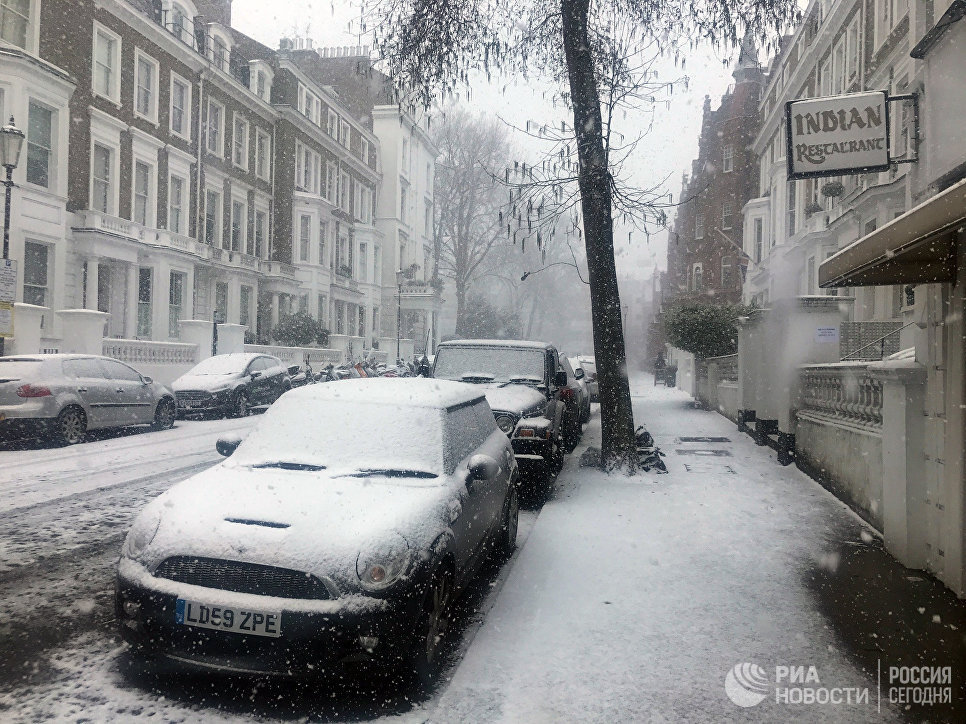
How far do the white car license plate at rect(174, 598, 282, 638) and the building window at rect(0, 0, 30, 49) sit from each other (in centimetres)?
2259

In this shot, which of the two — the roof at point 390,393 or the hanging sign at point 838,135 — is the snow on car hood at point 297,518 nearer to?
the roof at point 390,393

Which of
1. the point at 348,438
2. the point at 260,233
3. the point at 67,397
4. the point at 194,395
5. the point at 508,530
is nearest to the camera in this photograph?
the point at 348,438

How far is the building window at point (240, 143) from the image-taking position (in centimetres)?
3306

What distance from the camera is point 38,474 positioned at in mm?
9672

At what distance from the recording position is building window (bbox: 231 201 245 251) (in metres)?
33.7

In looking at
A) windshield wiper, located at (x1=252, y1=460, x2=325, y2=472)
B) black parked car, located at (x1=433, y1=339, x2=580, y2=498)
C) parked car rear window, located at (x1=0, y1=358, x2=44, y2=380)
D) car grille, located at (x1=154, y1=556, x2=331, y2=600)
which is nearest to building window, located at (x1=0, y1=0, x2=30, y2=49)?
parked car rear window, located at (x1=0, y1=358, x2=44, y2=380)

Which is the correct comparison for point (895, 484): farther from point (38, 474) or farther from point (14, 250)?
point (14, 250)

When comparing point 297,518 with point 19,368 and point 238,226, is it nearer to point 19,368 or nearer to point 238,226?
point 19,368

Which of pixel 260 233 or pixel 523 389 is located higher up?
pixel 260 233

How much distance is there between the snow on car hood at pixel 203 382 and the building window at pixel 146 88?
12.7 meters

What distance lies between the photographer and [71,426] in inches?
499

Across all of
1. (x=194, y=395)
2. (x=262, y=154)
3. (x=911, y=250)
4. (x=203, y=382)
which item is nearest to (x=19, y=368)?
(x=194, y=395)

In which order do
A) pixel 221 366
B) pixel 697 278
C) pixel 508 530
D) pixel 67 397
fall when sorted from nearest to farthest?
pixel 508 530
pixel 67 397
pixel 221 366
pixel 697 278

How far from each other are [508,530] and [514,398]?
3.39 m
